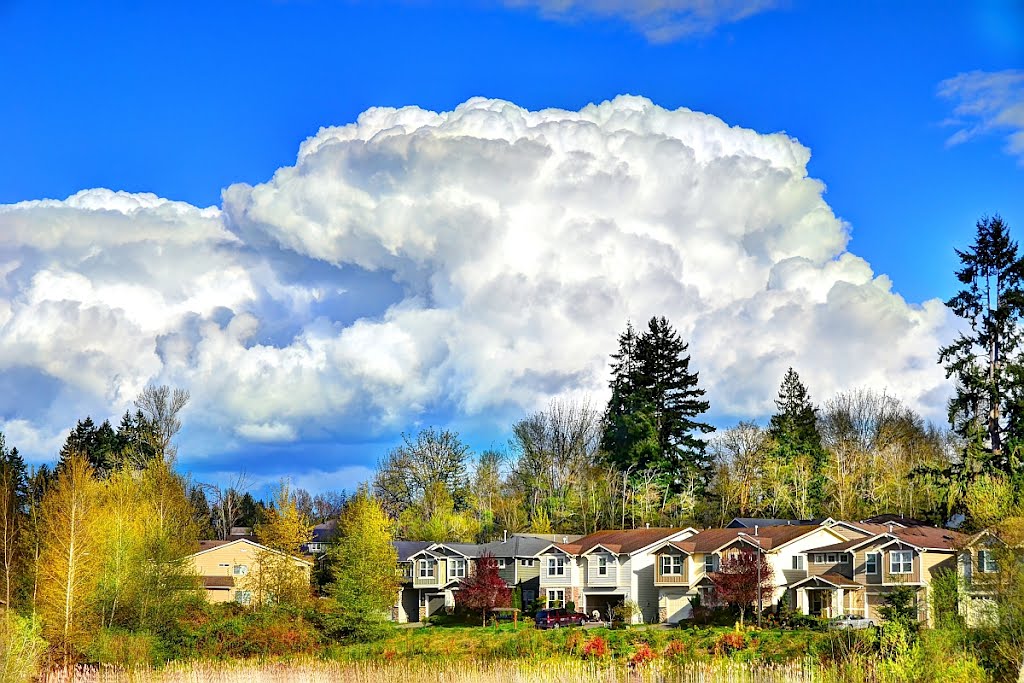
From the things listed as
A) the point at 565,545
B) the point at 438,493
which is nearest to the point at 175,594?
the point at 565,545

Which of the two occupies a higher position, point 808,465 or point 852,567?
point 808,465

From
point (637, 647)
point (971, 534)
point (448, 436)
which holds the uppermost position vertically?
point (448, 436)

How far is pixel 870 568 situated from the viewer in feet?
200

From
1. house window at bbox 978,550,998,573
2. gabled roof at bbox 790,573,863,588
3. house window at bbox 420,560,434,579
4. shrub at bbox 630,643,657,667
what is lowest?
shrub at bbox 630,643,657,667

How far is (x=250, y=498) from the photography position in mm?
125625

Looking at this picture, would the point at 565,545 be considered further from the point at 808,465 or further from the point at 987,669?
the point at 987,669

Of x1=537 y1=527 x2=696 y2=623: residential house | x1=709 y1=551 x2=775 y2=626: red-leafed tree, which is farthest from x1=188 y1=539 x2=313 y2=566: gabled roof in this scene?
x1=709 y1=551 x2=775 y2=626: red-leafed tree

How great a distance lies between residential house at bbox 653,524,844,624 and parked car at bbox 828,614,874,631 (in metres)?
5.15

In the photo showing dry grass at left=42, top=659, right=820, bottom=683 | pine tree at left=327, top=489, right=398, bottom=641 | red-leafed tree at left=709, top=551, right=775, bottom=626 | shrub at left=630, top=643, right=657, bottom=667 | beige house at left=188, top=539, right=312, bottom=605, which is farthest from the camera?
beige house at left=188, top=539, right=312, bottom=605

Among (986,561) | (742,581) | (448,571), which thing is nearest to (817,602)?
(742,581)

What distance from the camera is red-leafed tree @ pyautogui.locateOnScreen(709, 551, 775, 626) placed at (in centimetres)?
5925

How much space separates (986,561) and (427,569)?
41526 millimetres

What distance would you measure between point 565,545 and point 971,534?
3091 centimetres

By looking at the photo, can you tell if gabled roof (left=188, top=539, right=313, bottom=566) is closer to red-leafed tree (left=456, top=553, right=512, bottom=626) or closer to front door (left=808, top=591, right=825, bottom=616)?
red-leafed tree (left=456, top=553, right=512, bottom=626)
